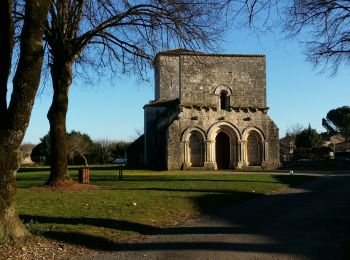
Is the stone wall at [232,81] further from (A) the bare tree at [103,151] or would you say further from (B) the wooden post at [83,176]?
(A) the bare tree at [103,151]

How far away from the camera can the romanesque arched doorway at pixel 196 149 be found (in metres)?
39.9

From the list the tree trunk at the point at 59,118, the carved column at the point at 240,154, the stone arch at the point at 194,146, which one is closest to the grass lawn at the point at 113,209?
the tree trunk at the point at 59,118

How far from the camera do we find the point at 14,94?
835 cm

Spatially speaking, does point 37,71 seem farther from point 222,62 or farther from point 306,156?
point 306,156

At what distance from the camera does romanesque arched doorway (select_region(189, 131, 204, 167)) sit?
3995 centimetres

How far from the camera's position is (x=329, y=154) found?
5731cm

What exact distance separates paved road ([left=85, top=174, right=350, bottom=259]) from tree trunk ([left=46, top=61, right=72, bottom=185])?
8168 mm

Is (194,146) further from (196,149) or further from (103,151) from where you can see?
(103,151)

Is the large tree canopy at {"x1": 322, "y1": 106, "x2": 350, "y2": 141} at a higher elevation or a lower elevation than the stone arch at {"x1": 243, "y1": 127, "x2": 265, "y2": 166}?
higher

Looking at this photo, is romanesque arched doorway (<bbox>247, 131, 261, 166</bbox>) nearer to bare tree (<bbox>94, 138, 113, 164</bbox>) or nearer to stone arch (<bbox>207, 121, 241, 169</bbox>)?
stone arch (<bbox>207, 121, 241, 169</bbox>)

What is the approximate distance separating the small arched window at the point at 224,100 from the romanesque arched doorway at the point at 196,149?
11.2ft

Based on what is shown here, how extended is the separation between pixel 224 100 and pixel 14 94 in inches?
1321

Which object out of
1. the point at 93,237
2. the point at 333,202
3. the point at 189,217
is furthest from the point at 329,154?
the point at 93,237

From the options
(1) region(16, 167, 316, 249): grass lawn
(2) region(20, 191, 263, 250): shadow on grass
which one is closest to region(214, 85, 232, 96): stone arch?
(1) region(16, 167, 316, 249): grass lawn
